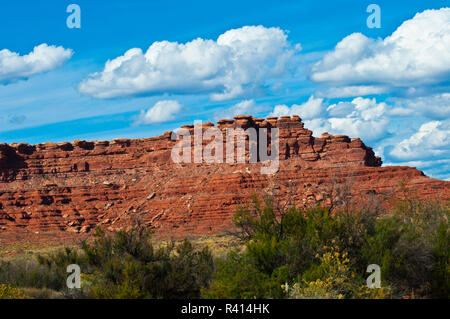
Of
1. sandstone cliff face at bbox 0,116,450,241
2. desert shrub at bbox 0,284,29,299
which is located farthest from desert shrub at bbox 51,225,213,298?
sandstone cliff face at bbox 0,116,450,241

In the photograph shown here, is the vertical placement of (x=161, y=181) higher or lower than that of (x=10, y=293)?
higher

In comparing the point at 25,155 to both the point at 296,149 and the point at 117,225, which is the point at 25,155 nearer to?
the point at 117,225

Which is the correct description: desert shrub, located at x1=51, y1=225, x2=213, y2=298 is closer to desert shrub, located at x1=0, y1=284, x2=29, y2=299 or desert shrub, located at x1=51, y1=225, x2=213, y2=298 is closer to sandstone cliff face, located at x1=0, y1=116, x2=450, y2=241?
desert shrub, located at x1=0, y1=284, x2=29, y2=299

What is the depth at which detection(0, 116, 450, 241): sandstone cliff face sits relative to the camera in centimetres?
6894

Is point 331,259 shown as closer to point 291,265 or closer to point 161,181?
point 291,265

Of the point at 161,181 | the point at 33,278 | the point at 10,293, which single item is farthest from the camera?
the point at 161,181

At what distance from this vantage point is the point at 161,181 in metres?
78.4

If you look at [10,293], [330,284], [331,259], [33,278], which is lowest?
[33,278]

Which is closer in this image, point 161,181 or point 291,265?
point 291,265

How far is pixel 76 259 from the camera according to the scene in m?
22.8

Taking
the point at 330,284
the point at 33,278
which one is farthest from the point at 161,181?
the point at 330,284

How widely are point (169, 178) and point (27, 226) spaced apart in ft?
70.1
